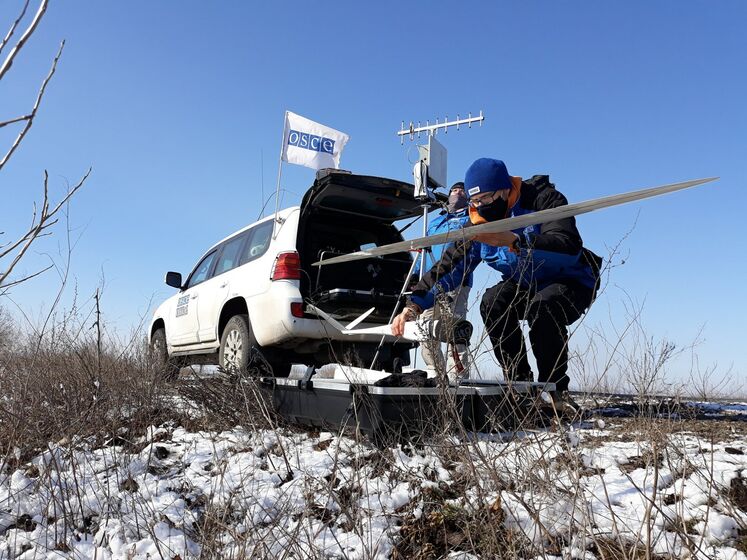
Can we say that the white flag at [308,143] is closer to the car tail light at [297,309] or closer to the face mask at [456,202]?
the face mask at [456,202]

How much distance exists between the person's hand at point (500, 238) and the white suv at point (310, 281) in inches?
49.2

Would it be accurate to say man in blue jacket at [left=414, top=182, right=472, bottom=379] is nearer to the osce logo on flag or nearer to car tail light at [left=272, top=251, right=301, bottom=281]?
car tail light at [left=272, top=251, right=301, bottom=281]

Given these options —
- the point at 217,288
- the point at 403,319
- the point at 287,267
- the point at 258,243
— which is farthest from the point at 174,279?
the point at 403,319

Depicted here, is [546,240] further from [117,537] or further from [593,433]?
[117,537]

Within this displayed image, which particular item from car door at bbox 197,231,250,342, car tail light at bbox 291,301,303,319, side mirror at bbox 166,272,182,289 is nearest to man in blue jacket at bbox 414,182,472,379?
car tail light at bbox 291,301,303,319

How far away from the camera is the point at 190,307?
228 inches

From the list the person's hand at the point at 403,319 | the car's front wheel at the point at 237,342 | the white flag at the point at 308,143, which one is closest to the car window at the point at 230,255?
the car's front wheel at the point at 237,342

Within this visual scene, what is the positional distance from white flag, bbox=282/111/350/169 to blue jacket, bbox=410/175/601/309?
330 centimetres

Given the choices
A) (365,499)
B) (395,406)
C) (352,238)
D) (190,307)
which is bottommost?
(365,499)

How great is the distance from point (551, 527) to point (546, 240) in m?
1.71

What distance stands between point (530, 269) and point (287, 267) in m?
1.85

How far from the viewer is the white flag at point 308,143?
246 inches

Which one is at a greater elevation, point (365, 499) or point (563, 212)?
point (563, 212)

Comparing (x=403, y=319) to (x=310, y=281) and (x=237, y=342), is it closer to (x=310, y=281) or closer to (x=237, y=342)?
(x=310, y=281)
